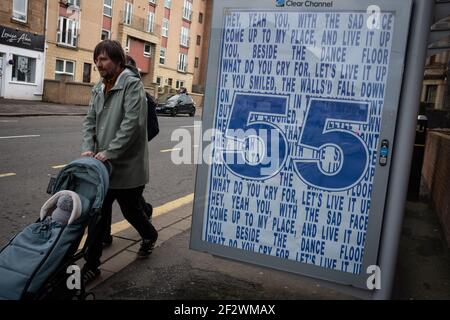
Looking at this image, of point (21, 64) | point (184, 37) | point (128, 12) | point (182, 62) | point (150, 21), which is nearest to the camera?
point (21, 64)

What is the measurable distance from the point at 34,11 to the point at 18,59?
312 centimetres

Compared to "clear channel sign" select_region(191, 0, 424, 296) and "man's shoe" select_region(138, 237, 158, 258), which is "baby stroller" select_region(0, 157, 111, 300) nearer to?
"clear channel sign" select_region(191, 0, 424, 296)

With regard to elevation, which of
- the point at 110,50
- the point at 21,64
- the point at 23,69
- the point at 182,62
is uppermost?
the point at 182,62

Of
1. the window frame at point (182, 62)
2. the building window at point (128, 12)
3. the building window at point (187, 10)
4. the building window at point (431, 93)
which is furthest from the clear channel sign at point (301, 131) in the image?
the building window at point (187, 10)

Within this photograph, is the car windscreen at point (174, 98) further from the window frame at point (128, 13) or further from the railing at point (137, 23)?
the window frame at point (128, 13)

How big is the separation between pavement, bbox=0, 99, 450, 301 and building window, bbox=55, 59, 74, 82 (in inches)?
1080

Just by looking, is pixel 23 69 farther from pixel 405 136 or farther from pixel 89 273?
pixel 405 136

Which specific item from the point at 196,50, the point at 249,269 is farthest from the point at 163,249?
the point at 196,50

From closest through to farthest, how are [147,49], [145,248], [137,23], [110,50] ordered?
1. [110,50]
2. [145,248]
3. [137,23]
4. [147,49]

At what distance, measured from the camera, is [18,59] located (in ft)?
85.3

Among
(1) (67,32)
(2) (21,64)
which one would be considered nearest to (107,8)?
(1) (67,32)

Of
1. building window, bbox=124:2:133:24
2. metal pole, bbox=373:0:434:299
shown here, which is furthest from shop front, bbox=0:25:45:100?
metal pole, bbox=373:0:434:299

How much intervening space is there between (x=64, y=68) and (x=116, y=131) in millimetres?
29090

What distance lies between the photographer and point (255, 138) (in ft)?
11.0
